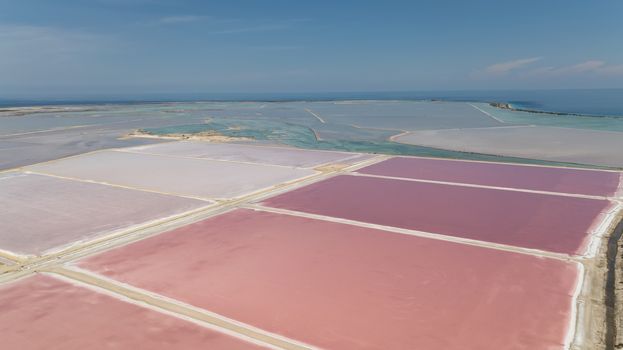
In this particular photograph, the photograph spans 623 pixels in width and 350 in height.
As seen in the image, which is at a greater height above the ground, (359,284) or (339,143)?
(339,143)

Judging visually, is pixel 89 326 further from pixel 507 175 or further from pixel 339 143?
pixel 339 143

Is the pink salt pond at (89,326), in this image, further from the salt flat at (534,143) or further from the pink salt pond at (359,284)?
the salt flat at (534,143)

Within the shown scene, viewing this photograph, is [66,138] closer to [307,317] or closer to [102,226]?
[102,226]

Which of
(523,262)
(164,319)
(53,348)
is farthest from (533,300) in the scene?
(53,348)

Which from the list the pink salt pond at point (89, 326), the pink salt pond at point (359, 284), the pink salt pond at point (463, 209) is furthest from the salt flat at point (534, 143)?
the pink salt pond at point (89, 326)

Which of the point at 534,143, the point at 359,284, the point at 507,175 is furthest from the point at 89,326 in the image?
the point at 534,143

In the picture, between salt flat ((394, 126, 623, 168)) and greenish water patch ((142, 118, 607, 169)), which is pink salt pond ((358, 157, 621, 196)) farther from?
salt flat ((394, 126, 623, 168))
